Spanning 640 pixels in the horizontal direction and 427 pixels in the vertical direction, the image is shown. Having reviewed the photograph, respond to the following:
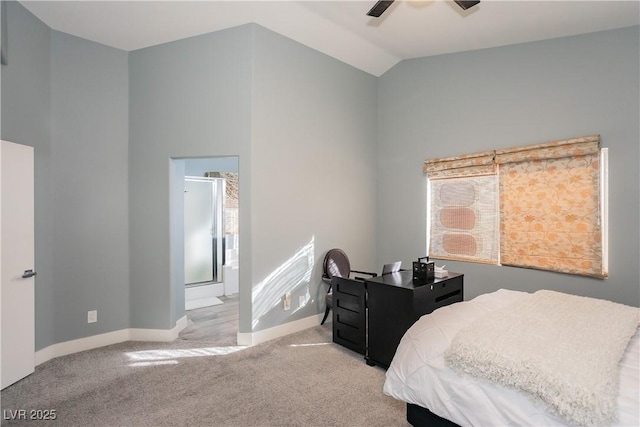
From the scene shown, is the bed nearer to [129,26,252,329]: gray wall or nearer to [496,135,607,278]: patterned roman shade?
[496,135,607,278]: patterned roman shade

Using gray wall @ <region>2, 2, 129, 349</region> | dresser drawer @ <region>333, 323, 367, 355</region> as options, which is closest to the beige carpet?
dresser drawer @ <region>333, 323, 367, 355</region>

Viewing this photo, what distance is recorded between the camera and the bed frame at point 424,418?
1639 mm

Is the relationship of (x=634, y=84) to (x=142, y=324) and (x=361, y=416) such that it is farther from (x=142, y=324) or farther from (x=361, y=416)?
(x=142, y=324)

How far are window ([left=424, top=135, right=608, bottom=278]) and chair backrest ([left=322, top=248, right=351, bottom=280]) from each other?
1132 mm

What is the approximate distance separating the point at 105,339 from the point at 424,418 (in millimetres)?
3205

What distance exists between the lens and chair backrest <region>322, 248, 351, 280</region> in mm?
3854

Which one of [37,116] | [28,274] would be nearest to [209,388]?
[28,274]

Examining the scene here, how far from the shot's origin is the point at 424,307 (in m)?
2.60

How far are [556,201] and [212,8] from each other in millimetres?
3810

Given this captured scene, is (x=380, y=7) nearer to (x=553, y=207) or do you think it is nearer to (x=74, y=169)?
(x=553, y=207)

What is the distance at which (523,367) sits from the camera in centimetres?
130

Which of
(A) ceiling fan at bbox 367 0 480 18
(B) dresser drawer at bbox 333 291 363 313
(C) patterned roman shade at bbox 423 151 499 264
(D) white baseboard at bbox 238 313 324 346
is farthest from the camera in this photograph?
(C) patterned roman shade at bbox 423 151 499 264

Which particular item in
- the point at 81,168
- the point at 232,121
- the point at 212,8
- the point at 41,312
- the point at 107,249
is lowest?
the point at 41,312

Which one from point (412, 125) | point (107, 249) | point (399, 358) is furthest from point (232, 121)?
point (399, 358)
